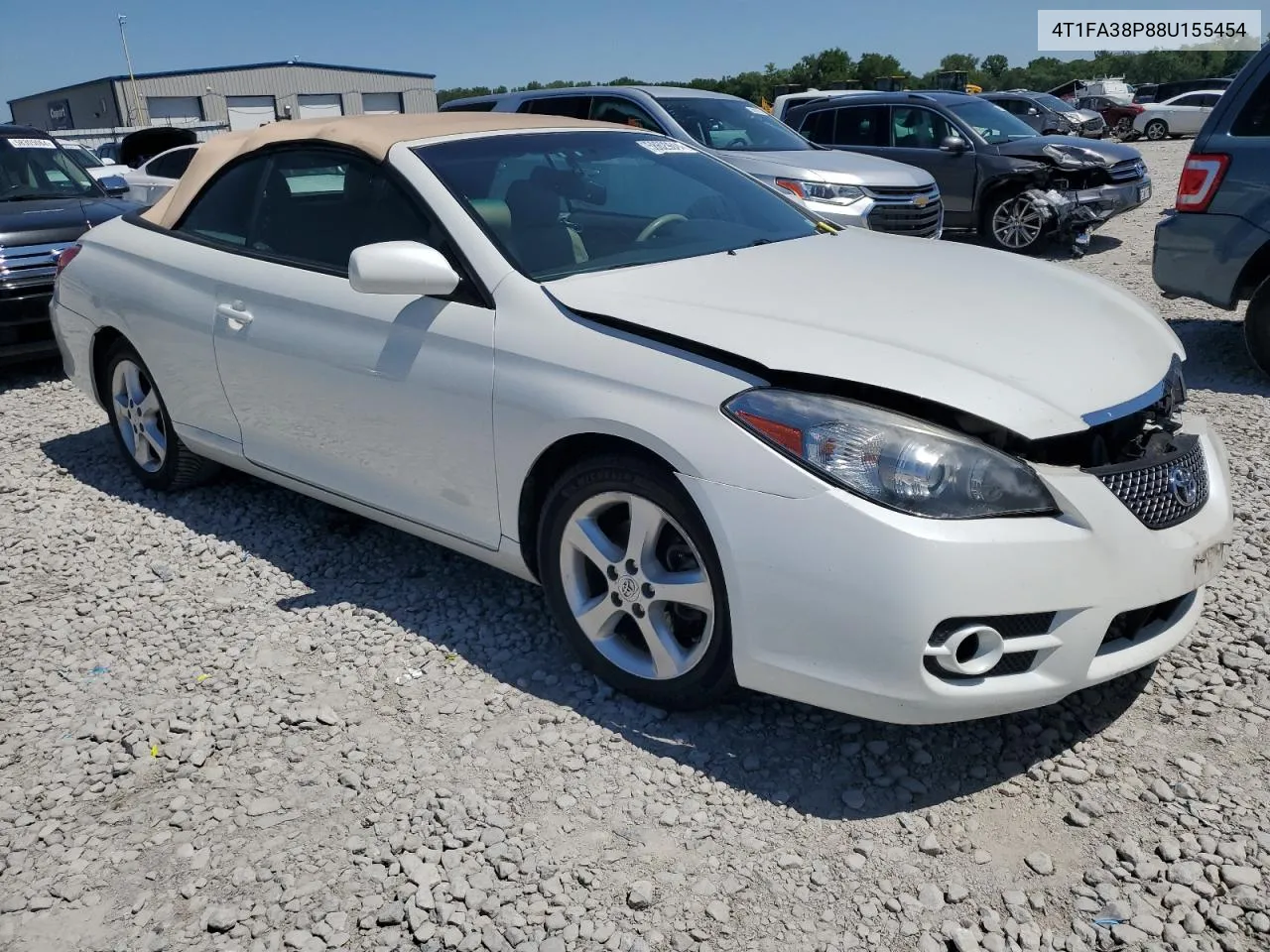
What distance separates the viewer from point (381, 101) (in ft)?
222

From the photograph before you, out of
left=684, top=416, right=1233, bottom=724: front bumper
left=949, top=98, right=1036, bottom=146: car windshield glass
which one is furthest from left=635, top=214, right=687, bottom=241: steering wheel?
left=949, top=98, right=1036, bottom=146: car windshield glass

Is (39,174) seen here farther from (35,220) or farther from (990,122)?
(990,122)

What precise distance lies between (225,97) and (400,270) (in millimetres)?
64639

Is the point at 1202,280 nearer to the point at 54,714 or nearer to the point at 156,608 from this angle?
the point at 156,608

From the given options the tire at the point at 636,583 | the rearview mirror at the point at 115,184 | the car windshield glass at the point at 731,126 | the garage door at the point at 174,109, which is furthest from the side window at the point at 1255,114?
the garage door at the point at 174,109

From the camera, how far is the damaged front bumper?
35.8 ft

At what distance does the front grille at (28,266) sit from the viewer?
23.3 ft

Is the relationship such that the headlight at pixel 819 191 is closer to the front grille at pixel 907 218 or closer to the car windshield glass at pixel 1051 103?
the front grille at pixel 907 218

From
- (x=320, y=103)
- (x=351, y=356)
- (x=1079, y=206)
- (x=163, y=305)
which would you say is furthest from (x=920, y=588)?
(x=320, y=103)

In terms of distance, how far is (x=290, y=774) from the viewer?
116 inches

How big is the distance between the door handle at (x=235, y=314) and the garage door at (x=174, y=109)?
58928mm

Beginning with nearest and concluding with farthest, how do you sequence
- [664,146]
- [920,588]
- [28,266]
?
1. [920,588]
2. [664,146]
3. [28,266]

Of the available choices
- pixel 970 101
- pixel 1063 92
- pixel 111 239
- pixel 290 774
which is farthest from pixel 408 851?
pixel 1063 92

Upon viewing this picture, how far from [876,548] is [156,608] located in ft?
9.38
